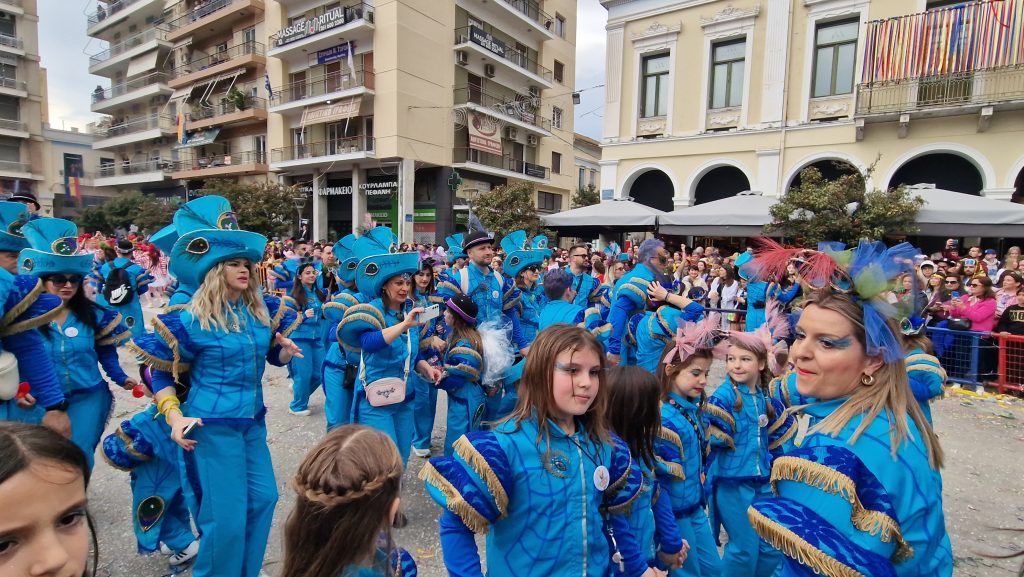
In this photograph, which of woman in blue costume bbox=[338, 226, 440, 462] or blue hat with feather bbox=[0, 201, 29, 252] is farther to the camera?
woman in blue costume bbox=[338, 226, 440, 462]

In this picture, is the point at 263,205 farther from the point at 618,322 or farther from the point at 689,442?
the point at 689,442

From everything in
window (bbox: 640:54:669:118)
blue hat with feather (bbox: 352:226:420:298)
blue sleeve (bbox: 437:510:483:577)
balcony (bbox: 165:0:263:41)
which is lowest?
blue sleeve (bbox: 437:510:483:577)

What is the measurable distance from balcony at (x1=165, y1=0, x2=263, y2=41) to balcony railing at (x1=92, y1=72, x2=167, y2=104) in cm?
332

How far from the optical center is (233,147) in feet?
113

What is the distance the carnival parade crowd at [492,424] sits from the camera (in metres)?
1.48

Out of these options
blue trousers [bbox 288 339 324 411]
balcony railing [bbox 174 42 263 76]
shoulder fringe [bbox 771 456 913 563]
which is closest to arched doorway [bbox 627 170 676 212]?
blue trousers [bbox 288 339 324 411]

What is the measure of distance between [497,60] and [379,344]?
2999 cm

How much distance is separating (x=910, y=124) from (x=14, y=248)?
67.3 ft

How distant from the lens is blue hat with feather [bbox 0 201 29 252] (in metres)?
3.64

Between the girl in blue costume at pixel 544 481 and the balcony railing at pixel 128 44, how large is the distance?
47.3 meters

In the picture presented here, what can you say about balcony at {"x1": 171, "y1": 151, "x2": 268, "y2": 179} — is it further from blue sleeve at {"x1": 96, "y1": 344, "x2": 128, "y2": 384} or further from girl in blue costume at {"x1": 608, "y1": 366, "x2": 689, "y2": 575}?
girl in blue costume at {"x1": 608, "y1": 366, "x2": 689, "y2": 575}

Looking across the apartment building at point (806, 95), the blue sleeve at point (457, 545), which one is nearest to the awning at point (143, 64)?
the apartment building at point (806, 95)

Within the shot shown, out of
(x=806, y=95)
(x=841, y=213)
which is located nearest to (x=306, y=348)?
(x=841, y=213)

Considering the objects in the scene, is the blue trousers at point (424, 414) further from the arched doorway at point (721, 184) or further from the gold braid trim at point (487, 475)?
the arched doorway at point (721, 184)
